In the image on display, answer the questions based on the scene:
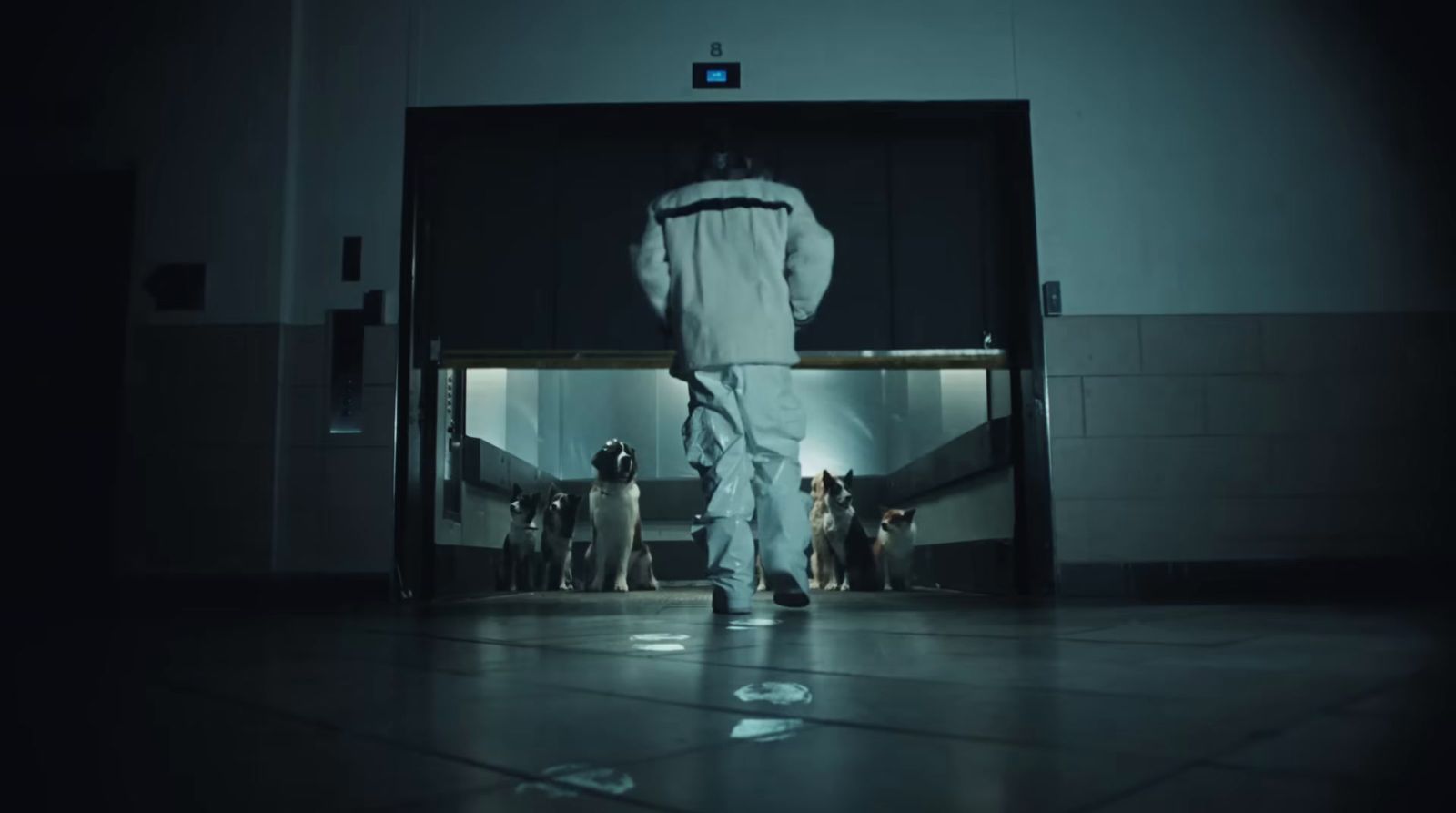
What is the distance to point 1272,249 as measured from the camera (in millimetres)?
4117

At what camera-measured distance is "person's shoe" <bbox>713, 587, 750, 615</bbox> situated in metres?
2.96

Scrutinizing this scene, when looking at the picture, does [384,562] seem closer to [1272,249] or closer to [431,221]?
[431,221]

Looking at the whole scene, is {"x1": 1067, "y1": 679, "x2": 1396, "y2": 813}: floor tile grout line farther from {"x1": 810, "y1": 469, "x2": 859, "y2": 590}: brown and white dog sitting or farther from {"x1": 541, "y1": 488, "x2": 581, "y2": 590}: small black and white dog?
{"x1": 541, "y1": 488, "x2": 581, "y2": 590}: small black and white dog

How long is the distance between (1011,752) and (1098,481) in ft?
10.9

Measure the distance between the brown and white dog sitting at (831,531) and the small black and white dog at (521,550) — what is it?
5.59 feet

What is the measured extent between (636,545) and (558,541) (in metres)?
0.54

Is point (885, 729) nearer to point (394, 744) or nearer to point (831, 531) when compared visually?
point (394, 744)

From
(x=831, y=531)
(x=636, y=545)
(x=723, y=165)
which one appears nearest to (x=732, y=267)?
(x=723, y=165)

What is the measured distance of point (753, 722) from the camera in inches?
42.6

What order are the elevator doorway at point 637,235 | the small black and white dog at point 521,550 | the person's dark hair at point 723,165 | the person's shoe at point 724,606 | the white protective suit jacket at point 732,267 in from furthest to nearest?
the small black and white dog at point 521,550 → the elevator doorway at point 637,235 → the person's dark hair at point 723,165 → the white protective suit jacket at point 732,267 → the person's shoe at point 724,606

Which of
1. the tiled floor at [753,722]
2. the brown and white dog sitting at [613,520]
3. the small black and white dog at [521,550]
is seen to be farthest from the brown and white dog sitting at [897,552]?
the tiled floor at [753,722]

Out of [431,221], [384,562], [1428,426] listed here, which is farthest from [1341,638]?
[431,221]

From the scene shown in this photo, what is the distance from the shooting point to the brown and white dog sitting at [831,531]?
18.5 feet

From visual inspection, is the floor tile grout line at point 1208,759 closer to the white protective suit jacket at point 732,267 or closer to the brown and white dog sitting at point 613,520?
the white protective suit jacket at point 732,267
